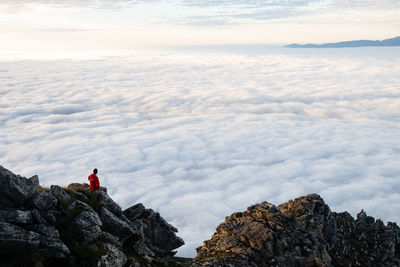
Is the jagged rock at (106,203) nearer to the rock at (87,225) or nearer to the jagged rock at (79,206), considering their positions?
the jagged rock at (79,206)

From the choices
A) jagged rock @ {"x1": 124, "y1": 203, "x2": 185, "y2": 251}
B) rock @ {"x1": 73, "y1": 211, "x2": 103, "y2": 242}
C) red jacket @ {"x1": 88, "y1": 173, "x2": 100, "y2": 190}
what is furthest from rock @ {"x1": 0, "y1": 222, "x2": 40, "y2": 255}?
jagged rock @ {"x1": 124, "y1": 203, "x2": 185, "y2": 251}

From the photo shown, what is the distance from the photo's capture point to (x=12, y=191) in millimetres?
18500

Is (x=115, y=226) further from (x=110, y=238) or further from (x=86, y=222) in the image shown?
(x=86, y=222)

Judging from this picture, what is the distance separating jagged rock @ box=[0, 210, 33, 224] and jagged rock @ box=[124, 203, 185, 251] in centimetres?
1088

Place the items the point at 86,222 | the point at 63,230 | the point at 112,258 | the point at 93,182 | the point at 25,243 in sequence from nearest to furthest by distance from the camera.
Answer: the point at 25,243, the point at 112,258, the point at 63,230, the point at 86,222, the point at 93,182

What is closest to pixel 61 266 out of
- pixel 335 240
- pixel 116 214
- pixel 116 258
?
pixel 116 258

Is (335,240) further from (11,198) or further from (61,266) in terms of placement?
(11,198)

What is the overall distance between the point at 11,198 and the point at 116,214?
7.95 meters

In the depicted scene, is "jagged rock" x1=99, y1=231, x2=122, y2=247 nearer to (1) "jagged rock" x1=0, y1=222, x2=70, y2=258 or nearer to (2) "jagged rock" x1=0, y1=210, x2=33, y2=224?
(1) "jagged rock" x1=0, y1=222, x2=70, y2=258

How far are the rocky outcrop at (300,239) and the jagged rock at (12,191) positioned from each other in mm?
12877

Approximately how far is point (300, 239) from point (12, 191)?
22.9m

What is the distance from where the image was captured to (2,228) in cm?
1549

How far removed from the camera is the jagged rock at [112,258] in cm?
1694

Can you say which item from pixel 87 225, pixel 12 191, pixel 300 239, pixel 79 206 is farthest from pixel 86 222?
pixel 300 239
